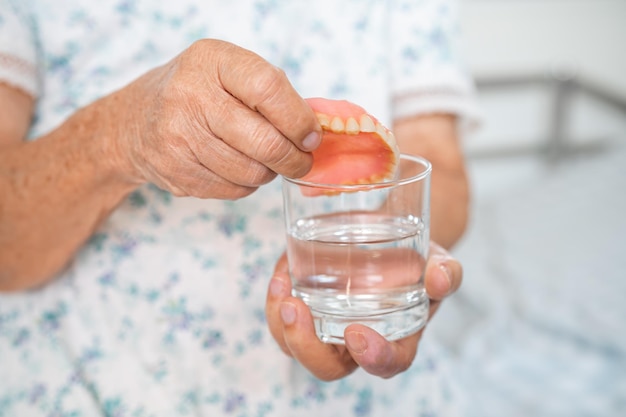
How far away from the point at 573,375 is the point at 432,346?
2.18 feet

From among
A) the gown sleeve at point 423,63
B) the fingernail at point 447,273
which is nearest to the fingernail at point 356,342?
the fingernail at point 447,273

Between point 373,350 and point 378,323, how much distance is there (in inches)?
1.0

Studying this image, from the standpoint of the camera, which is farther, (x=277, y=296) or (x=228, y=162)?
(x=277, y=296)

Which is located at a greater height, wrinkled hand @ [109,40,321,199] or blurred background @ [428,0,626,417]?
wrinkled hand @ [109,40,321,199]

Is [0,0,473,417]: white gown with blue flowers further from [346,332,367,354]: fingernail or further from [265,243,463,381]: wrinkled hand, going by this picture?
[346,332,367,354]: fingernail

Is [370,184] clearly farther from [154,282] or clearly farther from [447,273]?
[154,282]

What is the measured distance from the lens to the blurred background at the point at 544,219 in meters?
1.40

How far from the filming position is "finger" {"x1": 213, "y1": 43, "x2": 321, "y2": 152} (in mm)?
432

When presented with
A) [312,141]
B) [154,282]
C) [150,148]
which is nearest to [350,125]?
[312,141]

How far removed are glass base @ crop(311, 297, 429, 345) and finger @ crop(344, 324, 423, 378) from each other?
10 mm

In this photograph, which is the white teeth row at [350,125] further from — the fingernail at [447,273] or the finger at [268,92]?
the fingernail at [447,273]

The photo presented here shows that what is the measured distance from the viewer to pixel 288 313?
0.55m

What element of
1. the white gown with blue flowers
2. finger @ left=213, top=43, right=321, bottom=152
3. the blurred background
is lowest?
the blurred background

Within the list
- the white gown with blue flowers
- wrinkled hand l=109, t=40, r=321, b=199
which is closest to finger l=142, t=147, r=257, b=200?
wrinkled hand l=109, t=40, r=321, b=199
